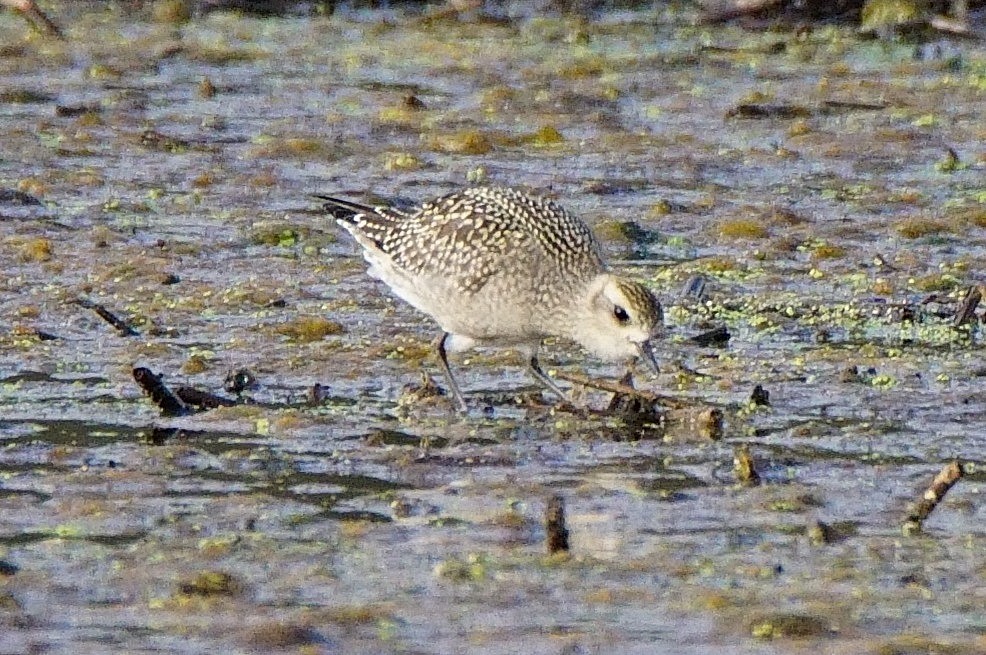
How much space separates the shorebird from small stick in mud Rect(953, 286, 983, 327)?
1.68m

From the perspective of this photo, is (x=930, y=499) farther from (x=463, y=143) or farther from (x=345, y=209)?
(x=463, y=143)

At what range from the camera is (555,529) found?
6785 millimetres

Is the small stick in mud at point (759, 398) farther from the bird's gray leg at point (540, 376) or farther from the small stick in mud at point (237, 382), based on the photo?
the small stick in mud at point (237, 382)

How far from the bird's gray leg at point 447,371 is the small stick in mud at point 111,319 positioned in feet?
4.54

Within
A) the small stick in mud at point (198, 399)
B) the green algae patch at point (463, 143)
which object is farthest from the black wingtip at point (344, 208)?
the green algae patch at point (463, 143)

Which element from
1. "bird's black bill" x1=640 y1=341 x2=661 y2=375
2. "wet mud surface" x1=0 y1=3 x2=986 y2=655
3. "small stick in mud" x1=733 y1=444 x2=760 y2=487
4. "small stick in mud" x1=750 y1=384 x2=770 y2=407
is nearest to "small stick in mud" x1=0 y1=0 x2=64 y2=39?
"wet mud surface" x1=0 y1=3 x2=986 y2=655

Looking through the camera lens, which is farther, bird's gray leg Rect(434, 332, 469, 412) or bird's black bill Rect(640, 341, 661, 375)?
bird's gray leg Rect(434, 332, 469, 412)

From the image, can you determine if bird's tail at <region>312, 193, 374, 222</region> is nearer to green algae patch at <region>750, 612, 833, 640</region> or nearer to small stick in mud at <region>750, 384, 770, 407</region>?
small stick in mud at <region>750, 384, 770, 407</region>

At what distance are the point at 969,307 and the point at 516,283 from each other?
6.94ft

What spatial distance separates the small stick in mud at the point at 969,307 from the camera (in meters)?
9.70

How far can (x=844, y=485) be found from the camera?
24.7 ft

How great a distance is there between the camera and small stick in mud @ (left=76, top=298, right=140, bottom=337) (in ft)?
Result: 31.4

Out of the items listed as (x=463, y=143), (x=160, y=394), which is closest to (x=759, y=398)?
(x=160, y=394)

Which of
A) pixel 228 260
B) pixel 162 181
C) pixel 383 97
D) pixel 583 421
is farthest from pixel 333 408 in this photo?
pixel 383 97
